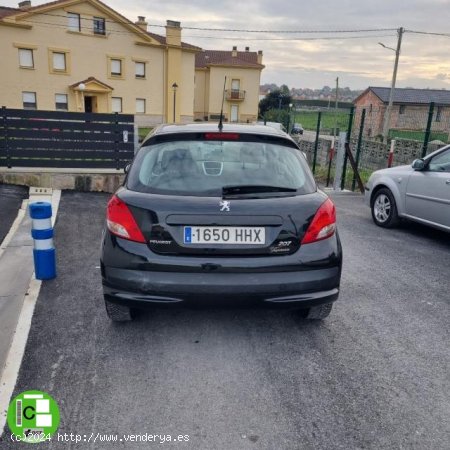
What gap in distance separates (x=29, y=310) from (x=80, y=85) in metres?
35.5

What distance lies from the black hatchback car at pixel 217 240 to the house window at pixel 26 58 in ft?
126

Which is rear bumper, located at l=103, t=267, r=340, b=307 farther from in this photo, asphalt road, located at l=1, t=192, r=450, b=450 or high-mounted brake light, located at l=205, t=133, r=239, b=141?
high-mounted brake light, located at l=205, t=133, r=239, b=141

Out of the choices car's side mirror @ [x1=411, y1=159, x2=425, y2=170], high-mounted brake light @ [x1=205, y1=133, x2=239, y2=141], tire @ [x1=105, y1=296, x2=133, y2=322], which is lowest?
tire @ [x1=105, y1=296, x2=133, y2=322]

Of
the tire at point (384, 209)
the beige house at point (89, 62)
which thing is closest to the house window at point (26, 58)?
the beige house at point (89, 62)

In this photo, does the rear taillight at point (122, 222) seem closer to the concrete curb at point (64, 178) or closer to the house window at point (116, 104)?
the concrete curb at point (64, 178)

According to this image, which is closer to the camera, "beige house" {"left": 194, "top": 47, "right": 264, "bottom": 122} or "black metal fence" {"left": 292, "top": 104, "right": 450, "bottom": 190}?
"black metal fence" {"left": 292, "top": 104, "right": 450, "bottom": 190}

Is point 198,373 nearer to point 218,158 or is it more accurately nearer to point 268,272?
point 268,272

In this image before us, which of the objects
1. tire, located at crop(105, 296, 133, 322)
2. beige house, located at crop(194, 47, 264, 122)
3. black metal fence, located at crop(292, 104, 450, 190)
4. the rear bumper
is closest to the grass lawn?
black metal fence, located at crop(292, 104, 450, 190)

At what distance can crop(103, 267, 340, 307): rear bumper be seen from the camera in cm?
305

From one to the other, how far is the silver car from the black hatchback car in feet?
12.3

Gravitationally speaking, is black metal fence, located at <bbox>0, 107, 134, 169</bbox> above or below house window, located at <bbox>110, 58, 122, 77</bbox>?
below

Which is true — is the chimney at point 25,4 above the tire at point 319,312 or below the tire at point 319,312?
above

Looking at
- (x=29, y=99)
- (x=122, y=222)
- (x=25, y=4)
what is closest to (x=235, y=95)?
(x=25, y=4)

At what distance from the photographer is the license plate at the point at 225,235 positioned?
306 cm
